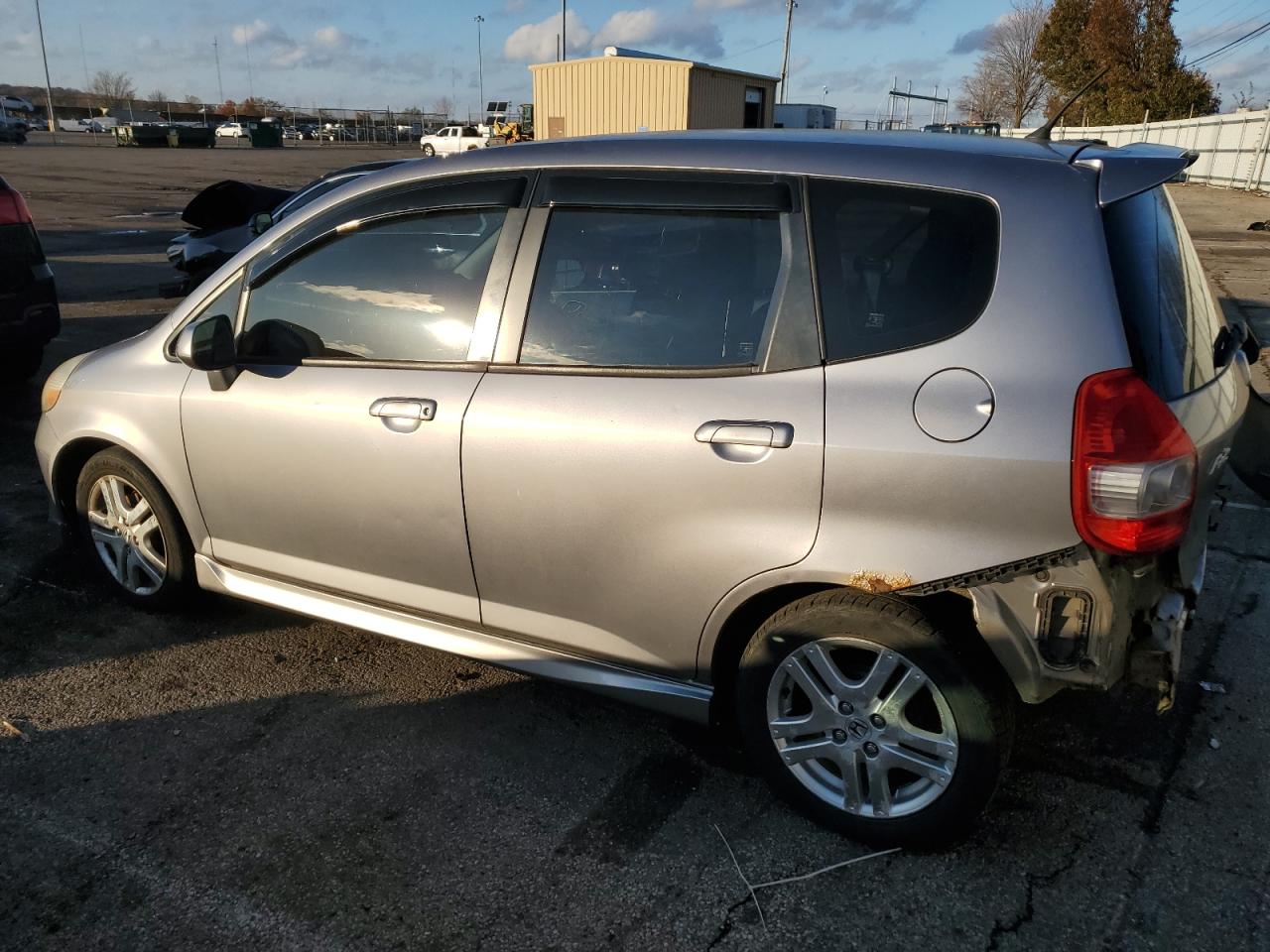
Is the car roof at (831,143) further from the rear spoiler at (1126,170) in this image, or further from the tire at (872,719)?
the tire at (872,719)

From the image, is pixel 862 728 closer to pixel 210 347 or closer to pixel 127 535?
pixel 210 347

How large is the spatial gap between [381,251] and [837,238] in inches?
60.5

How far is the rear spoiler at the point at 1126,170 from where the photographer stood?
2326 mm

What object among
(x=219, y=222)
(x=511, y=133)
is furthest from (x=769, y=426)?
(x=511, y=133)

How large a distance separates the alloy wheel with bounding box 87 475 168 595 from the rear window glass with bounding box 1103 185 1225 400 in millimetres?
3412

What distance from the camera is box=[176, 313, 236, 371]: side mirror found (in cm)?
324

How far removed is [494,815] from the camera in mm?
2809

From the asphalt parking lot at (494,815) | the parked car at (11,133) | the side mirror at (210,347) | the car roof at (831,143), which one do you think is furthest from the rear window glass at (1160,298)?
the parked car at (11,133)

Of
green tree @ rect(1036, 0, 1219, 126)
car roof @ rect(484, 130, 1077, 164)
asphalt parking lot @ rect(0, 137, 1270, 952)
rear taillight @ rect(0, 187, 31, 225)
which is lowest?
asphalt parking lot @ rect(0, 137, 1270, 952)

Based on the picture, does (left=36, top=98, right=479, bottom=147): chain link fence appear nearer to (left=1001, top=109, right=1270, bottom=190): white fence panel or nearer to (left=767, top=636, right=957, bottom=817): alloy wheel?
(left=1001, top=109, right=1270, bottom=190): white fence panel

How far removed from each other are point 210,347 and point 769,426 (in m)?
1.95

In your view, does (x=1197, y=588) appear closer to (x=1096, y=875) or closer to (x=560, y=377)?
(x=1096, y=875)

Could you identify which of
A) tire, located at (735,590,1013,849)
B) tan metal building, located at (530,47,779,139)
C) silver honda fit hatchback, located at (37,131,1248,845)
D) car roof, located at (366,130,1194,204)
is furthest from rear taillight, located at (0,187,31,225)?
tan metal building, located at (530,47,779,139)

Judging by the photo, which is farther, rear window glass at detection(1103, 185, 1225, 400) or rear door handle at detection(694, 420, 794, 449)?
rear door handle at detection(694, 420, 794, 449)
